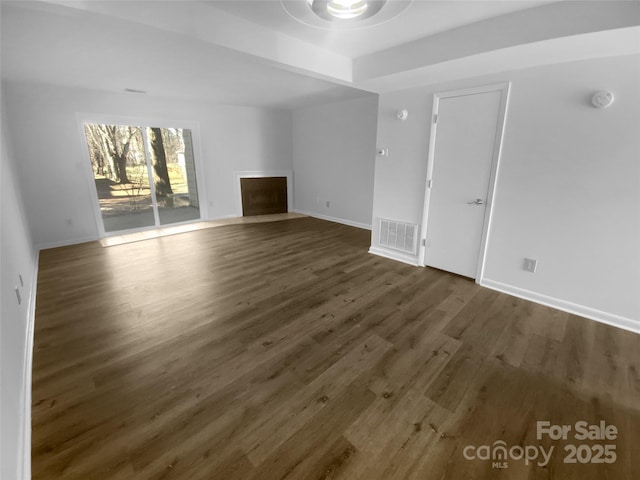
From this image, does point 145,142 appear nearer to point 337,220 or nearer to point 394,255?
point 337,220

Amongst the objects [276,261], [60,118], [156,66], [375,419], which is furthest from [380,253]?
[60,118]

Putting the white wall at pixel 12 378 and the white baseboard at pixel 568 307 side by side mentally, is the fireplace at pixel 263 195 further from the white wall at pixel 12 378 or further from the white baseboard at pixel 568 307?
the white baseboard at pixel 568 307

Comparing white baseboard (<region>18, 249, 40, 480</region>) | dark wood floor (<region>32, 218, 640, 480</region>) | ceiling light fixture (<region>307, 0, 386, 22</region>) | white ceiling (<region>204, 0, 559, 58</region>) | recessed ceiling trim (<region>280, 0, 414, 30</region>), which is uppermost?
white ceiling (<region>204, 0, 559, 58</region>)

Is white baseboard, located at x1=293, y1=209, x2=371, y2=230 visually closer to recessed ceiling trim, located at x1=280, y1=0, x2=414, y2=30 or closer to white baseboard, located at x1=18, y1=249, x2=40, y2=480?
recessed ceiling trim, located at x1=280, y1=0, x2=414, y2=30

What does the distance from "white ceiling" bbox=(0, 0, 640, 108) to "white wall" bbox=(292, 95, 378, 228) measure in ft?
6.22

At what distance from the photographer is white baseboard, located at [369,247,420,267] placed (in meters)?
3.94

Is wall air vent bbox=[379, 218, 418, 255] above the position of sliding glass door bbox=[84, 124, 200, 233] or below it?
below

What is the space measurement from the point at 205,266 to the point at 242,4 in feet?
9.42

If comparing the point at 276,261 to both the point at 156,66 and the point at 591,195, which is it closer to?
the point at 156,66

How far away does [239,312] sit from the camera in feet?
8.89

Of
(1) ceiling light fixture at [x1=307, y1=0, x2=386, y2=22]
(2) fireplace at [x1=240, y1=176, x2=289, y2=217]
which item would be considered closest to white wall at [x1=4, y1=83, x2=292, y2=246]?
(2) fireplace at [x1=240, y1=176, x2=289, y2=217]

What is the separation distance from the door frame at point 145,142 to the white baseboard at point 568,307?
18.2 ft

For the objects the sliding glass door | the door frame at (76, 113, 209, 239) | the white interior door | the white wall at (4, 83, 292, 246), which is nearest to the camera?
the white interior door

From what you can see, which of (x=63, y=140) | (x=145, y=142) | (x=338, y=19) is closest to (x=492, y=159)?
(x=338, y=19)
